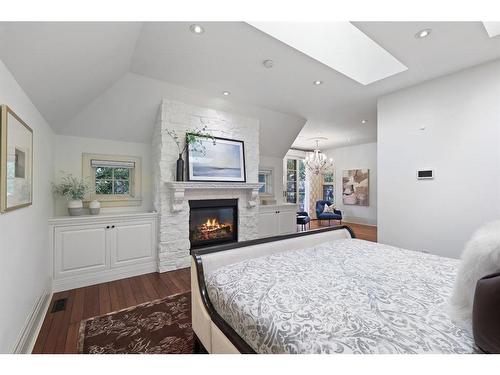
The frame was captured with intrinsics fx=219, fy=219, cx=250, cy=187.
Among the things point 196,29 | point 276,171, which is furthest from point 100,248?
point 276,171

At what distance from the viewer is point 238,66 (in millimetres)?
2627

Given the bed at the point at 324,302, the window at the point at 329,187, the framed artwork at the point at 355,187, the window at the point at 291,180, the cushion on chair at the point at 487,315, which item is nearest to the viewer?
the cushion on chair at the point at 487,315

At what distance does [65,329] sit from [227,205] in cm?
250

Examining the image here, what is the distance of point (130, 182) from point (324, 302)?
3476mm

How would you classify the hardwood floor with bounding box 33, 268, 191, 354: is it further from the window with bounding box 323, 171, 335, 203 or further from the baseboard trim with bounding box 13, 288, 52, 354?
the window with bounding box 323, 171, 335, 203

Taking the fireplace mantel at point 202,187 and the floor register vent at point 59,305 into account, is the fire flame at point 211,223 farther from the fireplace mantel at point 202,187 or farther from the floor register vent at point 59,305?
the floor register vent at point 59,305

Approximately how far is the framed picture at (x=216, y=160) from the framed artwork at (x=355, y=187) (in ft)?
16.2

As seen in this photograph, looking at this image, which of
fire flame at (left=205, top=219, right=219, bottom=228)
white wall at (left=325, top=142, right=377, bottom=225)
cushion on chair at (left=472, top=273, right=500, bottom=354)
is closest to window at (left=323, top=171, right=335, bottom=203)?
white wall at (left=325, top=142, right=377, bottom=225)

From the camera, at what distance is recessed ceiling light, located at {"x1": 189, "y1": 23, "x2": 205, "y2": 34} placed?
1.97m

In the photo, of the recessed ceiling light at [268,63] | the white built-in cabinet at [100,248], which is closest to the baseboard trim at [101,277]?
the white built-in cabinet at [100,248]

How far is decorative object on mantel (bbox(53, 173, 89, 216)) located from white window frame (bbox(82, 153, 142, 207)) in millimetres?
258

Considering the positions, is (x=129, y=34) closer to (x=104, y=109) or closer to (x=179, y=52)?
(x=179, y=52)

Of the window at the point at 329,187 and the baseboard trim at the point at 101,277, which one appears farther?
the window at the point at 329,187

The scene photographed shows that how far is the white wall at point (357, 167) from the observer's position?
22.7ft
